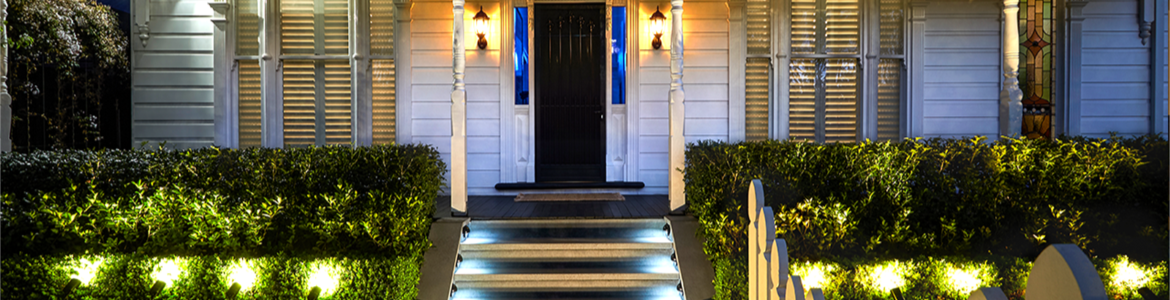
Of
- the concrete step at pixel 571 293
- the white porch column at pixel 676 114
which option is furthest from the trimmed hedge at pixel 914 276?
the white porch column at pixel 676 114

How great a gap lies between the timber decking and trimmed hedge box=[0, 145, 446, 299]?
3.85ft

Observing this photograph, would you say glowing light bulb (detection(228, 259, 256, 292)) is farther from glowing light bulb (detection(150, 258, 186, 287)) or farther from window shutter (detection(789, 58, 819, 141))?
window shutter (detection(789, 58, 819, 141))

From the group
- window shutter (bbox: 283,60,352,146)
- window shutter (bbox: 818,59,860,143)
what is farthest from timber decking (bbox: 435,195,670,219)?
window shutter (bbox: 818,59,860,143)

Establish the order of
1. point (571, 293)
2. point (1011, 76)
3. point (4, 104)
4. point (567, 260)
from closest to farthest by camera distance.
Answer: point (571, 293)
point (567, 260)
point (4, 104)
point (1011, 76)

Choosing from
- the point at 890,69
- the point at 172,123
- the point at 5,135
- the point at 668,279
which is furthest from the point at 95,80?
the point at 890,69

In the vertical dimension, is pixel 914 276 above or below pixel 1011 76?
below

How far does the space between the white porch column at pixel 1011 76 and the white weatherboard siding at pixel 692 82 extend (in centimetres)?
264

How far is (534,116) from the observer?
6.55m

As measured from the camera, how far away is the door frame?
6.45 m

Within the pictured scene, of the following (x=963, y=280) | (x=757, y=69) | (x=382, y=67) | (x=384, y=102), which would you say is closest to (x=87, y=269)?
(x=384, y=102)

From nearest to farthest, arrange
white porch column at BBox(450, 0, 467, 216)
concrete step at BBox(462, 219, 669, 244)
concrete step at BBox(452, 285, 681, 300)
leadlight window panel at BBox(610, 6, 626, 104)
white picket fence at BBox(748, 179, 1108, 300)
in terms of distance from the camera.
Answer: white picket fence at BBox(748, 179, 1108, 300)
concrete step at BBox(452, 285, 681, 300)
concrete step at BBox(462, 219, 669, 244)
white porch column at BBox(450, 0, 467, 216)
leadlight window panel at BBox(610, 6, 626, 104)

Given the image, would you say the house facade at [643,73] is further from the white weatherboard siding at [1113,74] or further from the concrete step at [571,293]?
the concrete step at [571,293]

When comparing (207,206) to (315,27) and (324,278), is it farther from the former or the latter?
(315,27)

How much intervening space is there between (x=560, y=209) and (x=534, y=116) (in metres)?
1.92
